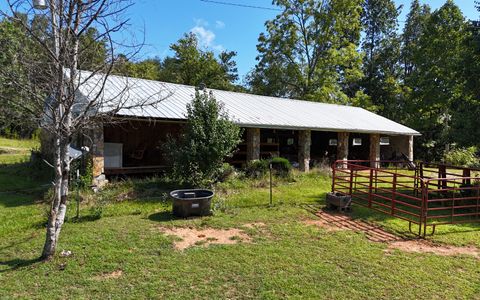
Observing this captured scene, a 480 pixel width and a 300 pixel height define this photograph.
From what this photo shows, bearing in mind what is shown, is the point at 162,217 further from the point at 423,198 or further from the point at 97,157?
the point at 423,198

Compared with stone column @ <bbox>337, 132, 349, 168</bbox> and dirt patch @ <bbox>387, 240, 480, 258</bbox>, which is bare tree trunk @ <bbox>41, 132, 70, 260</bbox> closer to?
dirt patch @ <bbox>387, 240, 480, 258</bbox>

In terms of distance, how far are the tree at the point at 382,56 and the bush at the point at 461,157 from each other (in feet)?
27.7

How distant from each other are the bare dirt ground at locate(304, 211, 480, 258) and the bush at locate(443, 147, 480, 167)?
1805cm

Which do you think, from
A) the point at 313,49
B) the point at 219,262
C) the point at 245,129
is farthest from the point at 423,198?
the point at 313,49

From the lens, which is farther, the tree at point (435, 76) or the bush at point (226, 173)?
the tree at point (435, 76)

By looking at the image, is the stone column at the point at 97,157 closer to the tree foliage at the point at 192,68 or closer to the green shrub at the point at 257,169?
the green shrub at the point at 257,169

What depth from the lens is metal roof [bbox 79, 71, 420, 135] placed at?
1148 centimetres

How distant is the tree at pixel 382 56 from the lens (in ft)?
108

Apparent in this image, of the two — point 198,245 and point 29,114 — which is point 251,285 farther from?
point 29,114

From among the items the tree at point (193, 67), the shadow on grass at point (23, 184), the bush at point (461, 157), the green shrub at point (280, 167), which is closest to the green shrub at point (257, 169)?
the green shrub at point (280, 167)

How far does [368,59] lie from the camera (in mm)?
36656

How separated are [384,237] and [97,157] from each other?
27.1 feet

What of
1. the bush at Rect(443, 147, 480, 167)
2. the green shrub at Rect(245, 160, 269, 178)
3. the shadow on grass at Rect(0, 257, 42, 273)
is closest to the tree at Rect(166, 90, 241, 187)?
the green shrub at Rect(245, 160, 269, 178)

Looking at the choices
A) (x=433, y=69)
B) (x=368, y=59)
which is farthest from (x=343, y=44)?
(x=433, y=69)
